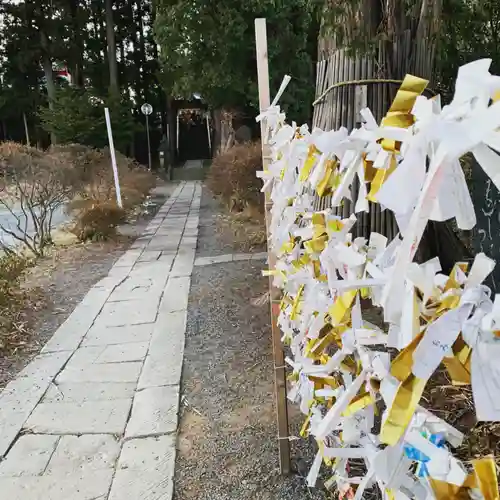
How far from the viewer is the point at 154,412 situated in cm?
271

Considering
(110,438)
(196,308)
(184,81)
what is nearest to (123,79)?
(184,81)

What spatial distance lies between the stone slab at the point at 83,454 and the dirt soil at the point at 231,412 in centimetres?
31

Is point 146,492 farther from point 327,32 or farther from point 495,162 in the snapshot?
point 327,32

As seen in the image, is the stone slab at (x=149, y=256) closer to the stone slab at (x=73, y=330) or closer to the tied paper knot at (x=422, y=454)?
the stone slab at (x=73, y=330)

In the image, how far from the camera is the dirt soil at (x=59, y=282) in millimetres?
3660

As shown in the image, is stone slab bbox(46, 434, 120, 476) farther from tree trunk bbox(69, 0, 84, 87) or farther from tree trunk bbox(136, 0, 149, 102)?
tree trunk bbox(136, 0, 149, 102)

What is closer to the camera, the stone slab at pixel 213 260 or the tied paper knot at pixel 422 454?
the tied paper knot at pixel 422 454

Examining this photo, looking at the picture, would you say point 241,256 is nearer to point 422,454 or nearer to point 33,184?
point 33,184

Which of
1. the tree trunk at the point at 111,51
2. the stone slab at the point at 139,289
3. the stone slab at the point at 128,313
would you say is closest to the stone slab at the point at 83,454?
the stone slab at the point at 128,313

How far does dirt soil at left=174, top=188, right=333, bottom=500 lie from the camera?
2.16 metres

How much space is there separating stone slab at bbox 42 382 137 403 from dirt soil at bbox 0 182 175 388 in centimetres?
41

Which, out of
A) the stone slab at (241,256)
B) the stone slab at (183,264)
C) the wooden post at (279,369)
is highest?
the wooden post at (279,369)

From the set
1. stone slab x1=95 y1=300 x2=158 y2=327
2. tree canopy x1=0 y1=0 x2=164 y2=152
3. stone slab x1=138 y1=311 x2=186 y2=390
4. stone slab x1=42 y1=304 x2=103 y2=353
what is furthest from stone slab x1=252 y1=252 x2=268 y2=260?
tree canopy x1=0 y1=0 x2=164 y2=152

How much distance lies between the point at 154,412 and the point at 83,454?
419mm
